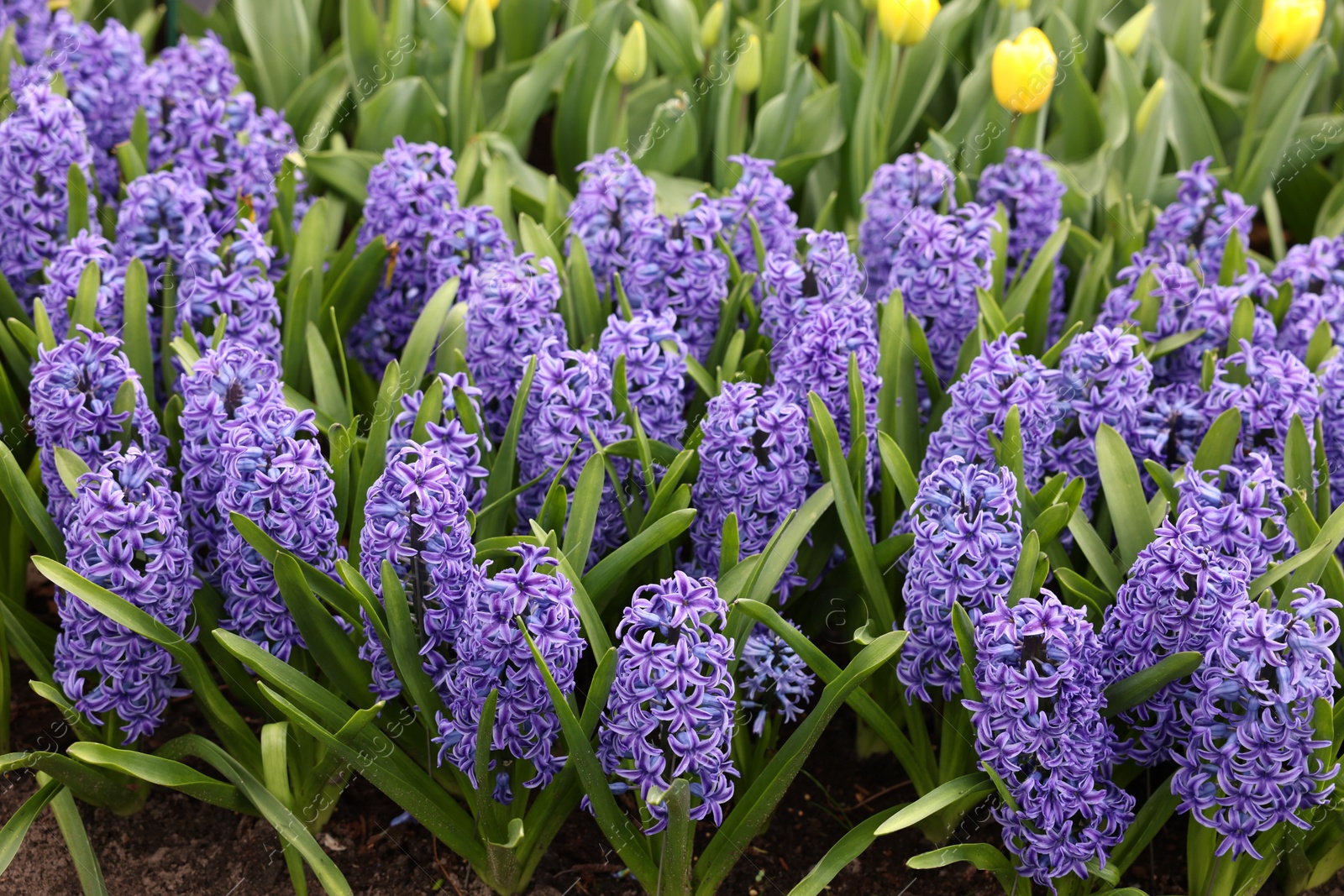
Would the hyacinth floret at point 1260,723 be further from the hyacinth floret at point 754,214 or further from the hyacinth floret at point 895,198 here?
the hyacinth floret at point 754,214

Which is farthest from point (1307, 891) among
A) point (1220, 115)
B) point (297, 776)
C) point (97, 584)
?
point (1220, 115)

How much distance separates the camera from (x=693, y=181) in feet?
13.2

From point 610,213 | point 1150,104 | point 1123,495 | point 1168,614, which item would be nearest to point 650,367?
point 610,213

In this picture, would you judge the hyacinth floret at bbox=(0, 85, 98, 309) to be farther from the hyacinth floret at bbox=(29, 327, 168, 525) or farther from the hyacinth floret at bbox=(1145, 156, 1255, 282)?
the hyacinth floret at bbox=(1145, 156, 1255, 282)

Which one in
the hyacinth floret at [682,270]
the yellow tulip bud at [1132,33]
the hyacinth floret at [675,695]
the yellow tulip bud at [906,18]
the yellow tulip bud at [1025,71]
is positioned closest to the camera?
the hyacinth floret at [675,695]

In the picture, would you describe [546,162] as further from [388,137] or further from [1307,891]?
[1307,891]

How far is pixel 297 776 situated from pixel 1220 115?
13.2 ft

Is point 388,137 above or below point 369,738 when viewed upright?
above

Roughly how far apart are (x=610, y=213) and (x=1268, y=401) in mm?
1632

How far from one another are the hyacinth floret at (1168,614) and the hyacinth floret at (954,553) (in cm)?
23

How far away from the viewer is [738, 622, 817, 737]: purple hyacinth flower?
89.7 inches

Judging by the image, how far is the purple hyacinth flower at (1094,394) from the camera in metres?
2.55

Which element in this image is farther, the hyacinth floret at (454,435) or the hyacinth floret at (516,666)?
the hyacinth floret at (454,435)

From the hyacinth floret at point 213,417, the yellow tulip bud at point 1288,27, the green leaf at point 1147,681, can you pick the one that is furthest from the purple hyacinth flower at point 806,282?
the yellow tulip bud at point 1288,27
